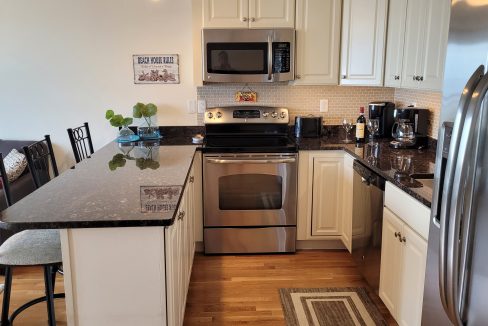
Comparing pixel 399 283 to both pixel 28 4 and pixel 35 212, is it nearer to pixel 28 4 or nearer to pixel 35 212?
pixel 35 212

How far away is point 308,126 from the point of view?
148 inches

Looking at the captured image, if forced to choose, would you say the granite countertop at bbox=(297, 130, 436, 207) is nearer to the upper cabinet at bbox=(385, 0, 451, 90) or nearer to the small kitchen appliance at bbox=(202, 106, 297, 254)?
the small kitchen appliance at bbox=(202, 106, 297, 254)

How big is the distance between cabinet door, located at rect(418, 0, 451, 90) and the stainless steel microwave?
1.14m

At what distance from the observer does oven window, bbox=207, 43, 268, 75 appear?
342cm

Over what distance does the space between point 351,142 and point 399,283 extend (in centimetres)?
147

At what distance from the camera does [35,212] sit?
174 centimetres

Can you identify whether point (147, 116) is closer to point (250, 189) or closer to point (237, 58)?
point (237, 58)

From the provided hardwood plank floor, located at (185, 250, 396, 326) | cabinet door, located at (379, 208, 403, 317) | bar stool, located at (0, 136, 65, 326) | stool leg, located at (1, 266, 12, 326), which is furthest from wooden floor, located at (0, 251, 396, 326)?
Answer: bar stool, located at (0, 136, 65, 326)

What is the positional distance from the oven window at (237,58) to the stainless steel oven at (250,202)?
2.28 ft

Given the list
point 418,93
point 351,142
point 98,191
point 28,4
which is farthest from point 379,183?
point 28,4

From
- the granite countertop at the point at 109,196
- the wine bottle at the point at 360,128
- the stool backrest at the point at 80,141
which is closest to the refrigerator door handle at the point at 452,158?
the granite countertop at the point at 109,196

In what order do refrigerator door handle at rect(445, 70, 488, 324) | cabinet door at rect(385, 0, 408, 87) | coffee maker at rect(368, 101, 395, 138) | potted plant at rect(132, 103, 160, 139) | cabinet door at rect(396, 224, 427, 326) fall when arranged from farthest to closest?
potted plant at rect(132, 103, 160, 139) < coffee maker at rect(368, 101, 395, 138) < cabinet door at rect(385, 0, 408, 87) < cabinet door at rect(396, 224, 427, 326) < refrigerator door handle at rect(445, 70, 488, 324)

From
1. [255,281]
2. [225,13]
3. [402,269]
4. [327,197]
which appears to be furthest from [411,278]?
[225,13]

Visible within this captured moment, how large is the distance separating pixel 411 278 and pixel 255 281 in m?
1.25
